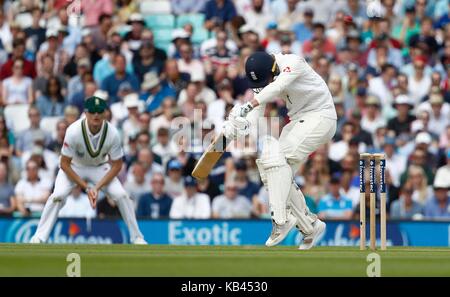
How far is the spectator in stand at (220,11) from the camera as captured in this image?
72.0 feet

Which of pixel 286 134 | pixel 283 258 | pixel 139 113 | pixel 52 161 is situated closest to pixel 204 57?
pixel 139 113

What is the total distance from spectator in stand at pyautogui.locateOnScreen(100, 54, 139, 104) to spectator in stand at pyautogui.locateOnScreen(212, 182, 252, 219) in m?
2.91

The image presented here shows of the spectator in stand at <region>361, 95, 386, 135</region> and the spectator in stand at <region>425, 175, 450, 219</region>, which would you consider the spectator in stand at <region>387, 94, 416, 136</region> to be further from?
the spectator in stand at <region>425, 175, 450, 219</region>

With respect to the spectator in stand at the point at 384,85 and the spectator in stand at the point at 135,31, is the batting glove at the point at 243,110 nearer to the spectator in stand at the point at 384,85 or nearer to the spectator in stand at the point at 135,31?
the spectator in stand at the point at 384,85

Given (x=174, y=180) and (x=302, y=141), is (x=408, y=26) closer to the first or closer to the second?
(x=174, y=180)

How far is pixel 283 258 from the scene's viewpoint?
36.7ft

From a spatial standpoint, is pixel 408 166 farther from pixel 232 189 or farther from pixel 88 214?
pixel 88 214

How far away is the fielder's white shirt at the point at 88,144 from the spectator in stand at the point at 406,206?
4896 mm

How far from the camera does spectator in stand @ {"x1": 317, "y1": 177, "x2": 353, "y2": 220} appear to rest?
61.1 ft

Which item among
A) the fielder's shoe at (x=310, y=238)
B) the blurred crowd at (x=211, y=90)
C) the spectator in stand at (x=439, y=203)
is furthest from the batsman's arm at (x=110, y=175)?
the spectator in stand at (x=439, y=203)

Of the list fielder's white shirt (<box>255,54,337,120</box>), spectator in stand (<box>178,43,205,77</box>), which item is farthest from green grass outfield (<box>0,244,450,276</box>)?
spectator in stand (<box>178,43,205,77</box>)

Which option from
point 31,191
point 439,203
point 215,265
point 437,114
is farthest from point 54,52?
point 215,265

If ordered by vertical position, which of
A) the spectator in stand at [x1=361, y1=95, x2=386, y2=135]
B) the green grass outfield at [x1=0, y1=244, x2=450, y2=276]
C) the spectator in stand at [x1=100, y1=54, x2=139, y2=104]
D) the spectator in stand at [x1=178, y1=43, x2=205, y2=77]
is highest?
the spectator in stand at [x1=178, y1=43, x2=205, y2=77]
